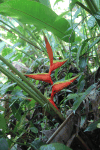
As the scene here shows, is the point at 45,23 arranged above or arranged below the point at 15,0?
below

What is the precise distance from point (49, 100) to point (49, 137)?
161mm

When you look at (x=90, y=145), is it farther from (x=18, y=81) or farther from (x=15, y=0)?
(x=15, y=0)

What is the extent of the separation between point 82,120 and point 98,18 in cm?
40

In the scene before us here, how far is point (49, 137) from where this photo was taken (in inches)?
22.5

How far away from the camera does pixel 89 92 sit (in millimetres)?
532

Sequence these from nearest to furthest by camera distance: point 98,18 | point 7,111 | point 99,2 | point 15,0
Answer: point 98,18, point 15,0, point 99,2, point 7,111

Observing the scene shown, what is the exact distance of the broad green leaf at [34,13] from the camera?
62 centimetres

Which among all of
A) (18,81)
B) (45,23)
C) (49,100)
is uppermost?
(45,23)

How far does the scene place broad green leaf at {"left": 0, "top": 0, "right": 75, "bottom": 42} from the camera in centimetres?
62

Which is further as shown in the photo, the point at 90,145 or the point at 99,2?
the point at 99,2

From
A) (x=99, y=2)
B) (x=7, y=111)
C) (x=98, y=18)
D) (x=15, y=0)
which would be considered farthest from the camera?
(x=7, y=111)

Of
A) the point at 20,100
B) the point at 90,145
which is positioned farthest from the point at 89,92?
the point at 20,100

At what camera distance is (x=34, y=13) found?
0.70 meters

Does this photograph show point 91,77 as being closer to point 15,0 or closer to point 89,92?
point 89,92
